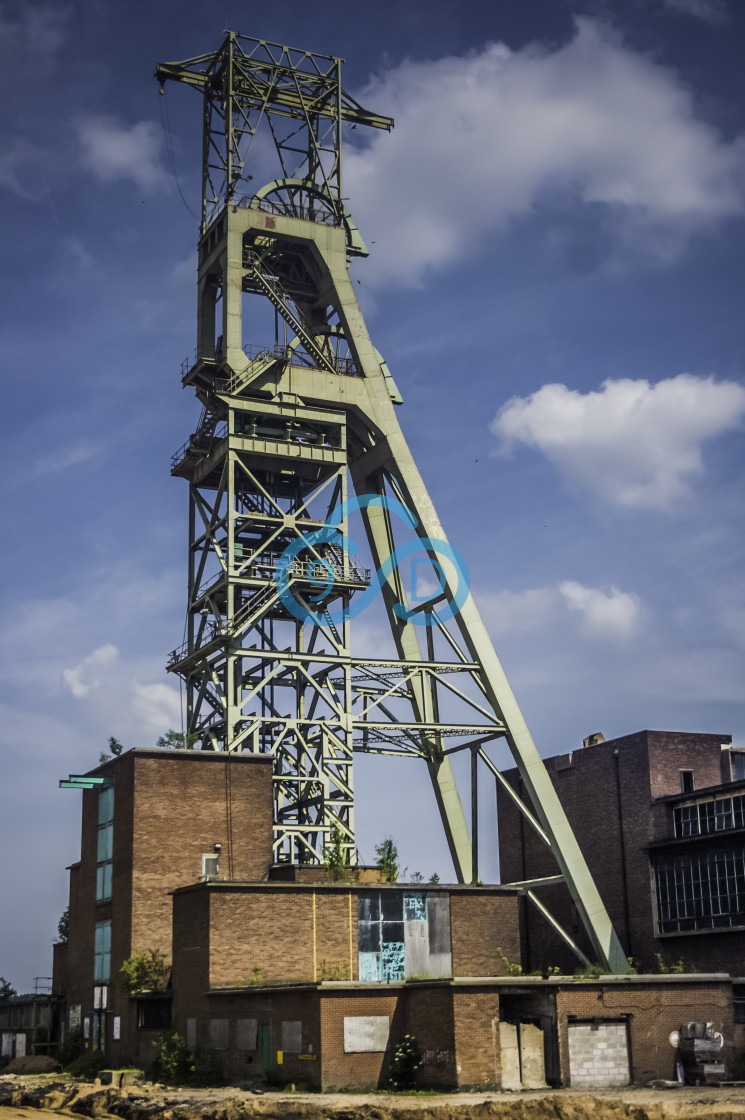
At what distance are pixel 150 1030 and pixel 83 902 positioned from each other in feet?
27.4

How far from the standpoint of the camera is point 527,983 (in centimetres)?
3231

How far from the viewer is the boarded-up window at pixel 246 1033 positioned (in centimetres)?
3366

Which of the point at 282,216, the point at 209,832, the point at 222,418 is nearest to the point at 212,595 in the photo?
the point at 222,418

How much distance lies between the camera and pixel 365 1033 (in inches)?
1254

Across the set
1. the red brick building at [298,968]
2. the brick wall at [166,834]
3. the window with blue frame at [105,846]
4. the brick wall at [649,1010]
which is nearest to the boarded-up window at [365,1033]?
the red brick building at [298,968]

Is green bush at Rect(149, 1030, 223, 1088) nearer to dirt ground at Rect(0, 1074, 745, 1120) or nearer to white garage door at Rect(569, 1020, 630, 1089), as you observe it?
dirt ground at Rect(0, 1074, 745, 1120)

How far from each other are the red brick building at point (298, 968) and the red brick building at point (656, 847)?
777 cm

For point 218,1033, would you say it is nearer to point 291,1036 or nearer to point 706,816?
point 291,1036

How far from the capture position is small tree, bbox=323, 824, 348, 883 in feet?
134

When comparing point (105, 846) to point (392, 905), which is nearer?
point (392, 905)

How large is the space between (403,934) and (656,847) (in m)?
12.3

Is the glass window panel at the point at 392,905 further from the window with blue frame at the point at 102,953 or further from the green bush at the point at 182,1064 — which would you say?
the window with blue frame at the point at 102,953

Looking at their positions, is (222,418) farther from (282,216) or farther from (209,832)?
(209,832)

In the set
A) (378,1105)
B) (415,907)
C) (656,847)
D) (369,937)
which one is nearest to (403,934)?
(415,907)
